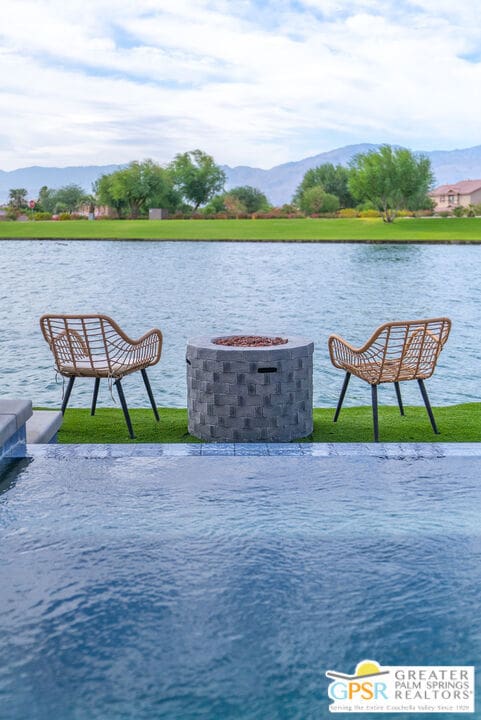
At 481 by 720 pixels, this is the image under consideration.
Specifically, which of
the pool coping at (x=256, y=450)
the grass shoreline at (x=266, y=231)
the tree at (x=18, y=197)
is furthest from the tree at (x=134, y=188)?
the pool coping at (x=256, y=450)

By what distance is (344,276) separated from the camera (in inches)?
885

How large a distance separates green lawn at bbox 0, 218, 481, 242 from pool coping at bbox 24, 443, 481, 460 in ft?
127

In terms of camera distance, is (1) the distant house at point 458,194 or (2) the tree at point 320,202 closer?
(2) the tree at point 320,202

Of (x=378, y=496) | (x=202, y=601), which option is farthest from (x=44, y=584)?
(x=378, y=496)

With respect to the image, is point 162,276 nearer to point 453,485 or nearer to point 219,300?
point 219,300

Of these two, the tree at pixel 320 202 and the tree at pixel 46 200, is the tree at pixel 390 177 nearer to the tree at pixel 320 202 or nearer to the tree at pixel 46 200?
the tree at pixel 320 202

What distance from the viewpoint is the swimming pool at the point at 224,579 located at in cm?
215

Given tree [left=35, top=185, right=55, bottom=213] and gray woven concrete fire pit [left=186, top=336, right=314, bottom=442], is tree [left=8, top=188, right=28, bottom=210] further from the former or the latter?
gray woven concrete fire pit [left=186, top=336, right=314, bottom=442]

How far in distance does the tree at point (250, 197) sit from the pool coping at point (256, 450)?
298ft

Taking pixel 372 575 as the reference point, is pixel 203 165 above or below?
above

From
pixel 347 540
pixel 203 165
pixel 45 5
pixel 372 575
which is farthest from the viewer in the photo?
pixel 203 165

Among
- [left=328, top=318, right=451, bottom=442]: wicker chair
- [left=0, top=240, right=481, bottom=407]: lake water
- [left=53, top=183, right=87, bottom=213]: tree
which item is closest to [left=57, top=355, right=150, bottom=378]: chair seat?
[left=328, top=318, right=451, bottom=442]: wicker chair

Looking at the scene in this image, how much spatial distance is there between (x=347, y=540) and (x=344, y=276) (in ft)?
65.0

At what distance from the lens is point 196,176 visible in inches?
3533
